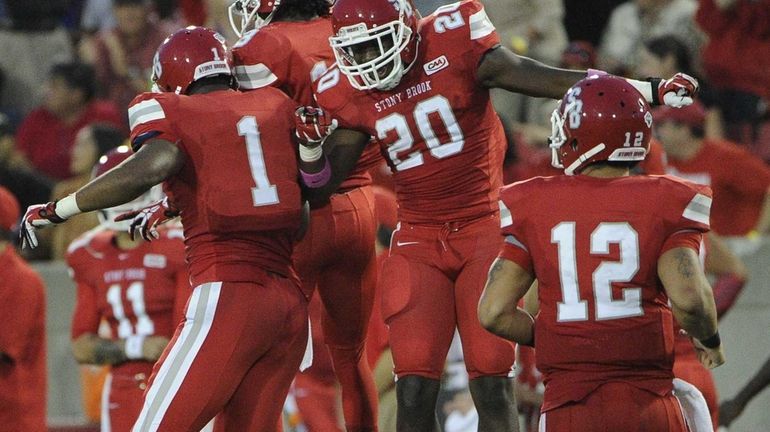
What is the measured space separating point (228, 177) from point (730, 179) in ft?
14.7

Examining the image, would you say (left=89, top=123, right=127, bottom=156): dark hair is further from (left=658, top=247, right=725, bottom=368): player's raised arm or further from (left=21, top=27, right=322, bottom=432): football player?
(left=658, top=247, right=725, bottom=368): player's raised arm

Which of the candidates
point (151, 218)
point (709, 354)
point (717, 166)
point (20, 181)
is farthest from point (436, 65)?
point (20, 181)

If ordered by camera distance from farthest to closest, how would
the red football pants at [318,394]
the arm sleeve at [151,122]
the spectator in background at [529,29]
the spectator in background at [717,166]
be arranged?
the spectator in background at [529,29] → the spectator in background at [717,166] → the red football pants at [318,394] → the arm sleeve at [151,122]

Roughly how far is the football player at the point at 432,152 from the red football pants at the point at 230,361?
1.66ft

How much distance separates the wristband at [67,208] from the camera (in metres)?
5.14

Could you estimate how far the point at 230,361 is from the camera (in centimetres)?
509

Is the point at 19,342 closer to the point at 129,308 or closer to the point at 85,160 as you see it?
the point at 129,308

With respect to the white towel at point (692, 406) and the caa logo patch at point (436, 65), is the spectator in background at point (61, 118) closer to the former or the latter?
the caa logo patch at point (436, 65)

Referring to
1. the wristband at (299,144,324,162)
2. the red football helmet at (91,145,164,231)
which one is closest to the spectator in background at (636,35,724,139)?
the red football helmet at (91,145,164,231)

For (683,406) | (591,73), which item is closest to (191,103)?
(591,73)

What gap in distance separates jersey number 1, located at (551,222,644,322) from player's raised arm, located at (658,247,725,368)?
0.31 feet

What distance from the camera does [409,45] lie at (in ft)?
18.4

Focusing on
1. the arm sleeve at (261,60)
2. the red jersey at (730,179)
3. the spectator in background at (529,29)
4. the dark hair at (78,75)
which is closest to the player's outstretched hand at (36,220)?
the arm sleeve at (261,60)

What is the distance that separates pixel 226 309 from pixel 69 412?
492 cm
